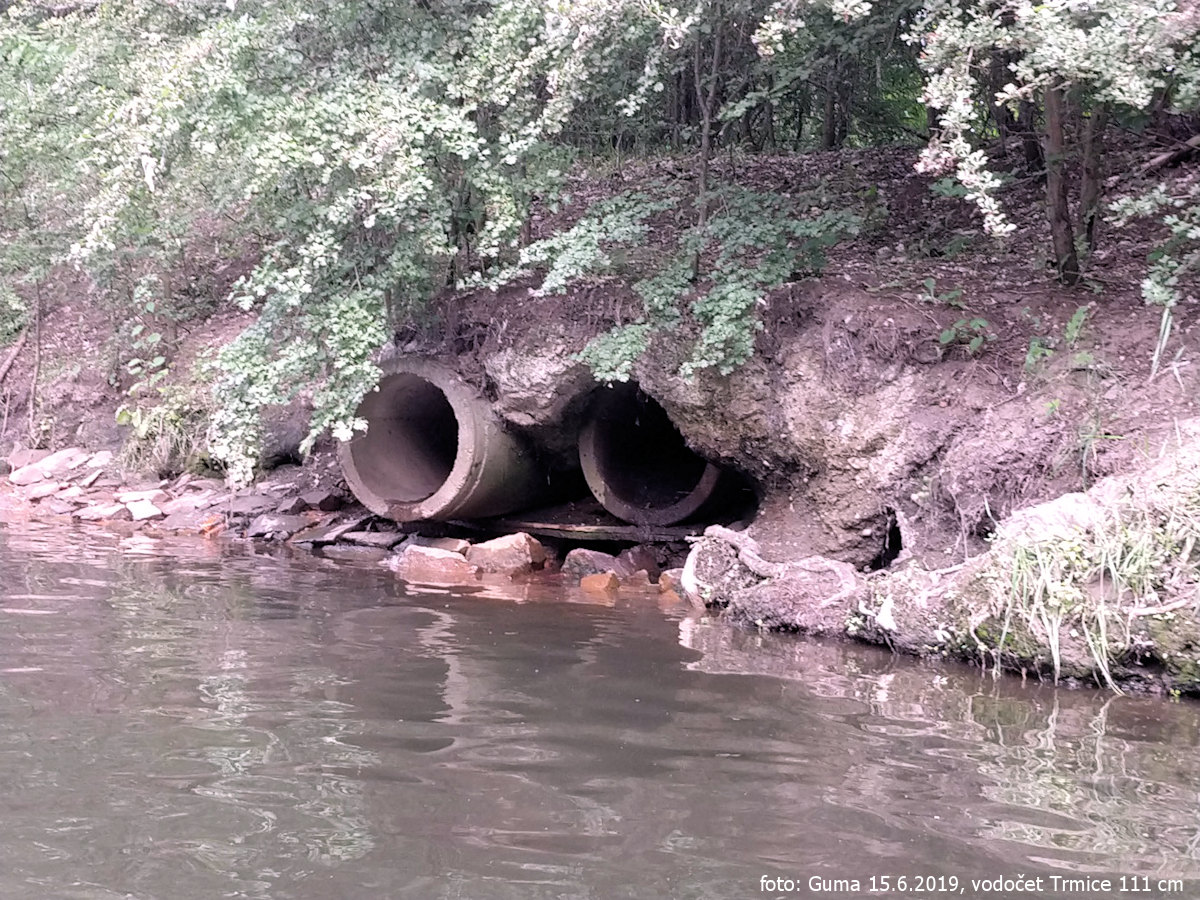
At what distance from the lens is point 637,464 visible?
11039 mm

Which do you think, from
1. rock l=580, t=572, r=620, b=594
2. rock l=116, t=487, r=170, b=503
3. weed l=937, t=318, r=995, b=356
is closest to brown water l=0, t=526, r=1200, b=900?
rock l=580, t=572, r=620, b=594

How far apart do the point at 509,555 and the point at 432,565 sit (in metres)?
0.67

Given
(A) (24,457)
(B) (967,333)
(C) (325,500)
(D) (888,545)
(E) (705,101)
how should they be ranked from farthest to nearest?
(A) (24,457) < (C) (325,500) < (E) (705,101) < (D) (888,545) < (B) (967,333)

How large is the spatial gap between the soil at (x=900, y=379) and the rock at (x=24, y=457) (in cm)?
594

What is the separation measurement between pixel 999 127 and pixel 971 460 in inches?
208

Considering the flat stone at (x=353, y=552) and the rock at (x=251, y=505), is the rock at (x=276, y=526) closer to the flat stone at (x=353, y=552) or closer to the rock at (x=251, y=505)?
the rock at (x=251, y=505)

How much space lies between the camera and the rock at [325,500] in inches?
445

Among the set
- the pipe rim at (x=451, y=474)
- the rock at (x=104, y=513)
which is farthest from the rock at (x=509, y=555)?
the rock at (x=104, y=513)

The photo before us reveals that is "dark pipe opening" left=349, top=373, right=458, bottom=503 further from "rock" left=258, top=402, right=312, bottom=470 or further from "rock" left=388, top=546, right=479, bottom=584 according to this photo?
"rock" left=258, top=402, right=312, bottom=470

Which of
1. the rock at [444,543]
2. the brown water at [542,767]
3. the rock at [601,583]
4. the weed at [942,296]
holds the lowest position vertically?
the brown water at [542,767]

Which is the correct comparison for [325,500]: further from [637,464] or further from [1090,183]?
[1090,183]

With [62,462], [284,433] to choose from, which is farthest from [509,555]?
[62,462]

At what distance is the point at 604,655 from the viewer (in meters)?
6.20

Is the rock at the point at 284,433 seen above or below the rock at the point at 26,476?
above
